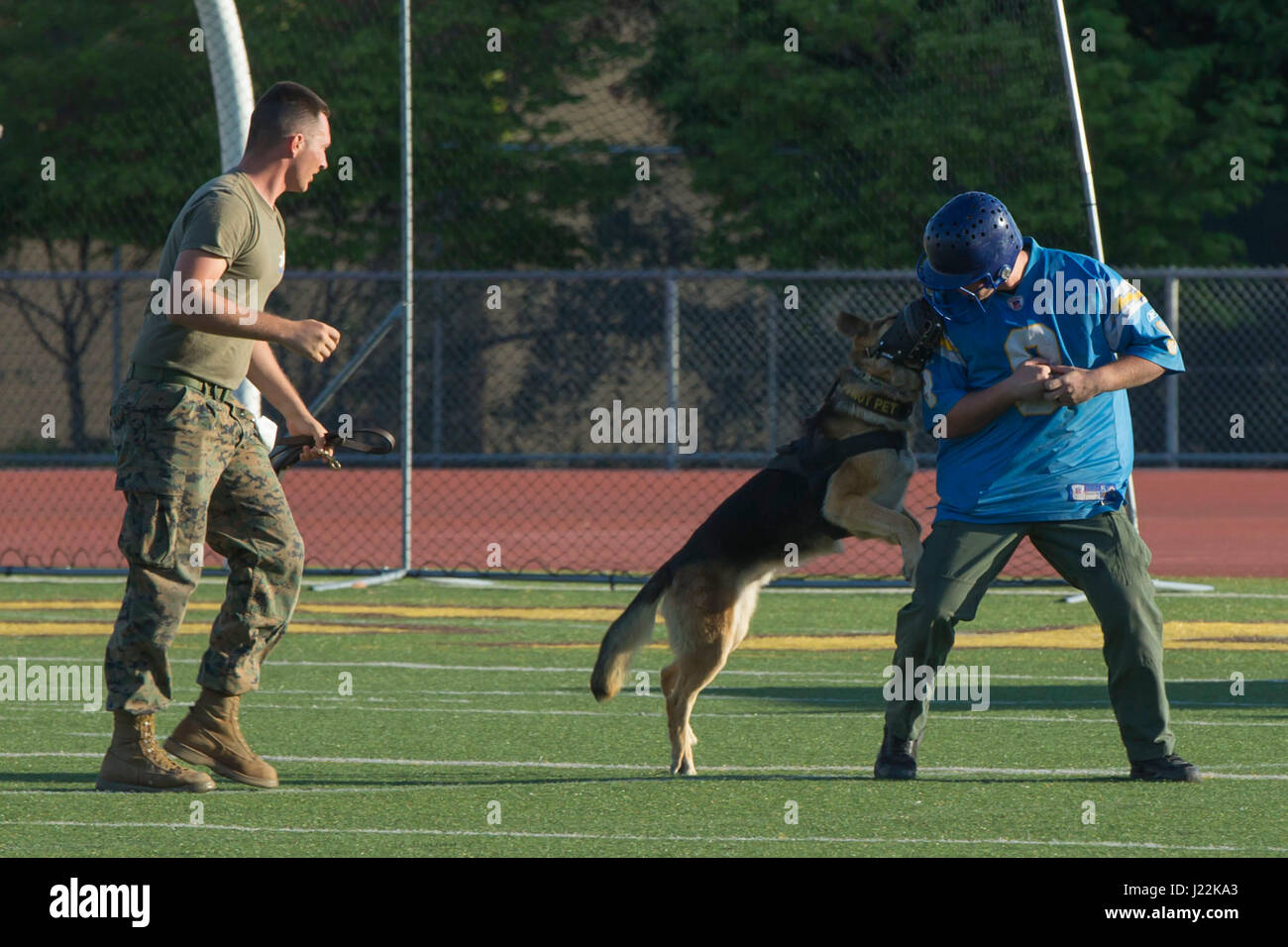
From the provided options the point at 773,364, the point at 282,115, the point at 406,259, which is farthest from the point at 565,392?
the point at 282,115

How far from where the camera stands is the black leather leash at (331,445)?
23.0 feet

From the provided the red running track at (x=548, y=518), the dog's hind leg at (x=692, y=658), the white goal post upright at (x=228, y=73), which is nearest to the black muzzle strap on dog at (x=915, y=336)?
the dog's hind leg at (x=692, y=658)

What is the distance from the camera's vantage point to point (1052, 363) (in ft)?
21.2

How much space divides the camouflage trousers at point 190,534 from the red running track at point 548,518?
7924 millimetres

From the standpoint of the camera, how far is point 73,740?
7.77m

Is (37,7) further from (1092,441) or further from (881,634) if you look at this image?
(1092,441)

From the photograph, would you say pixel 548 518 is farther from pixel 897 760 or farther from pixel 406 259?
pixel 897 760

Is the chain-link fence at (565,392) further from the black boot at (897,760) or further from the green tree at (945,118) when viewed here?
the black boot at (897,760)

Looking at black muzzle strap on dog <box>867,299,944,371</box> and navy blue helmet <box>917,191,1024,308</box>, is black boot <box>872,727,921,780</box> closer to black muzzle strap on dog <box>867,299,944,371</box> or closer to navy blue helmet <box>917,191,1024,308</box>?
black muzzle strap on dog <box>867,299,944,371</box>

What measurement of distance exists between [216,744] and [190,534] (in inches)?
32.2

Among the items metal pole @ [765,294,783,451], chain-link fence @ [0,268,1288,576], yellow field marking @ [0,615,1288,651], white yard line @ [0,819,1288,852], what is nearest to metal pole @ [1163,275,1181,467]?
chain-link fence @ [0,268,1288,576]

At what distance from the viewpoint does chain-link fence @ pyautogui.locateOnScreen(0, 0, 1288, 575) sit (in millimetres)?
20469

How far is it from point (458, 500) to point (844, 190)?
265 inches
